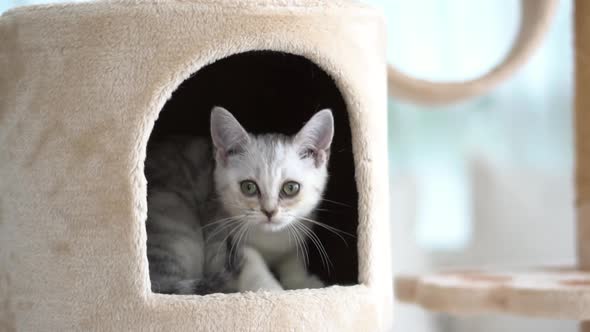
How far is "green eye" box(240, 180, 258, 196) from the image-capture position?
1.50 m

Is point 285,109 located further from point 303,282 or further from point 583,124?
point 583,124

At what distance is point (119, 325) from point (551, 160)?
7.05 ft

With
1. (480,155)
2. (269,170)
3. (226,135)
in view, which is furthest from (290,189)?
(480,155)

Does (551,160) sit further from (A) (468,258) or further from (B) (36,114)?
(B) (36,114)

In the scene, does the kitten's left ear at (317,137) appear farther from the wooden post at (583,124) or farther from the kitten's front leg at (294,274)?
the wooden post at (583,124)

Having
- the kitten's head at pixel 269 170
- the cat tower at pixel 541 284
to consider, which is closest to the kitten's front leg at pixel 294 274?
the kitten's head at pixel 269 170

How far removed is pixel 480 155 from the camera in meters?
2.88

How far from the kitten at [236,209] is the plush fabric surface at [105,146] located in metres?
0.16

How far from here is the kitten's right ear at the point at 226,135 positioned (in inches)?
58.9

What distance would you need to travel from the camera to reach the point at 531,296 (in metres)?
1.73

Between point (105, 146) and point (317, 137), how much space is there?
487 mm

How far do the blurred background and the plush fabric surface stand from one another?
1.46 metres

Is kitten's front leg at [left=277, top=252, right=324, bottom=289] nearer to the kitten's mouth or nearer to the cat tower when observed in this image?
the kitten's mouth

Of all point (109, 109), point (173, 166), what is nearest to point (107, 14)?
point (109, 109)
